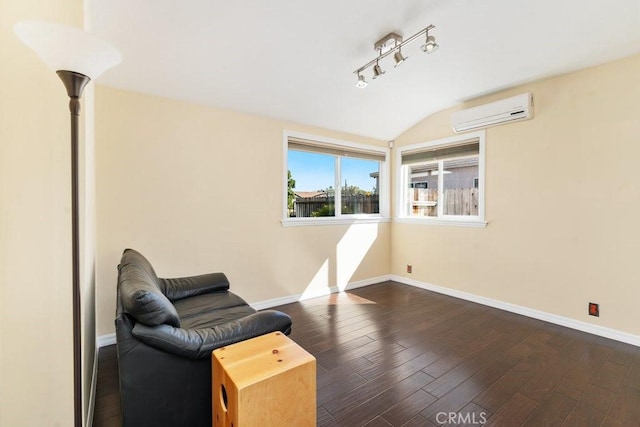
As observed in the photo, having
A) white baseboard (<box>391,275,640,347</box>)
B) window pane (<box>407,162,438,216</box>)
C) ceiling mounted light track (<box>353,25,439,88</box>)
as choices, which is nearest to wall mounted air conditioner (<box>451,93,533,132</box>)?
window pane (<box>407,162,438,216</box>)

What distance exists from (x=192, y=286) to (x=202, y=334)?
1.17 m

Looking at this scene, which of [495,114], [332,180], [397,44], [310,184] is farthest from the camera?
[332,180]

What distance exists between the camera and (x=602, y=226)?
2.80 m

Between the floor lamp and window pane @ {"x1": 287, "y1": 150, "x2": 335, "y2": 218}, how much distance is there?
2.89m

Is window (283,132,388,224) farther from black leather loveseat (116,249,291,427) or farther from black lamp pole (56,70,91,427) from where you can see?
black lamp pole (56,70,91,427)

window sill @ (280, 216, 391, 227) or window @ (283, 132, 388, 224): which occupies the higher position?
window @ (283, 132, 388, 224)

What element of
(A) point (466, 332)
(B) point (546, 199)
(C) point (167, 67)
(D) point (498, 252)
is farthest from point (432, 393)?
(C) point (167, 67)

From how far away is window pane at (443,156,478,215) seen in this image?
12.7 feet

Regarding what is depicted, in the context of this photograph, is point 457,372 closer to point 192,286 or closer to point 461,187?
point 192,286

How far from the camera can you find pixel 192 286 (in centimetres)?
260

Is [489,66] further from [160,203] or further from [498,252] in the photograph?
[160,203]

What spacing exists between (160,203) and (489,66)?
11.6ft

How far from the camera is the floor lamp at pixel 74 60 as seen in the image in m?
0.81

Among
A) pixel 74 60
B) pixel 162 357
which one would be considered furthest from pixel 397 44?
pixel 162 357
